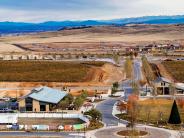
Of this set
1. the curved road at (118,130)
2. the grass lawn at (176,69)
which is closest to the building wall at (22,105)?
the curved road at (118,130)

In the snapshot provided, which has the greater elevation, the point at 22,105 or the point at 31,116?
the point at 22,105

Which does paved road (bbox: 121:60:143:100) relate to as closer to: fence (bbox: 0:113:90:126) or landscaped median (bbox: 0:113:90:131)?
fence (bbox: 0:113:90:126)

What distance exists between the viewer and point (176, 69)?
4675 inches

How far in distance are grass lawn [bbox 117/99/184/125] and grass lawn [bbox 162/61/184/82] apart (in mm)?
30258

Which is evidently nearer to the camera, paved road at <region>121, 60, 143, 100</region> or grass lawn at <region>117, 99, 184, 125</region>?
grass lawn at <region>117, 99, 184, 125</region>

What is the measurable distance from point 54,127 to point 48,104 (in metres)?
13.1

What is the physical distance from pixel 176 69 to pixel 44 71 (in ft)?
110

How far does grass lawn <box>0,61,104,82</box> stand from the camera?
104m

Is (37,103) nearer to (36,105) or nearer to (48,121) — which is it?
(36,105)

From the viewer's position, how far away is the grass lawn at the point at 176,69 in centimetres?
10526

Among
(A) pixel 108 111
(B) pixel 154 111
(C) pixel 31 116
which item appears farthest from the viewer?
(A) pixel 108 111

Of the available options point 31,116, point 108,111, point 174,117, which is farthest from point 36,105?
point 174,117

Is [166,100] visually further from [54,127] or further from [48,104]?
[54,127]

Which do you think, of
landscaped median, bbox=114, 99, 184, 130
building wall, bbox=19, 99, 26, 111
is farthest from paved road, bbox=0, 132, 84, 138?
building wall, bbox=19, 99, 26, 111
